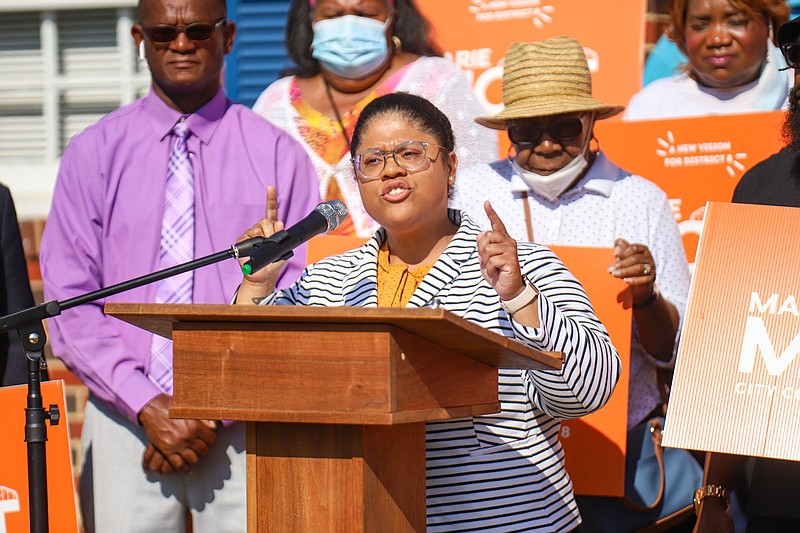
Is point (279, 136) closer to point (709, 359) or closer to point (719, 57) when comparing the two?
point (719, 57)

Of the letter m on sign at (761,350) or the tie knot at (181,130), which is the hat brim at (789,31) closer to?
the letter m on sign at (761,350)

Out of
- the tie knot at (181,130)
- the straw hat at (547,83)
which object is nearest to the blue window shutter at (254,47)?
the tie knot at (181,130)

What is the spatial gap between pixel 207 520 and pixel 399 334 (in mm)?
2004

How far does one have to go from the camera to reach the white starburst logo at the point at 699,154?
4.59 meters

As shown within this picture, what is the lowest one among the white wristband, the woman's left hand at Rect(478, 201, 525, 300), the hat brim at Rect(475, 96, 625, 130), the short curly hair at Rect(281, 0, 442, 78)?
the white wristband

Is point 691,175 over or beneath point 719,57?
beneath

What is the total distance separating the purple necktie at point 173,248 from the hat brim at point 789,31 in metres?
2.21

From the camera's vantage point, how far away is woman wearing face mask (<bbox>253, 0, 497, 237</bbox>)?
4.99 metres

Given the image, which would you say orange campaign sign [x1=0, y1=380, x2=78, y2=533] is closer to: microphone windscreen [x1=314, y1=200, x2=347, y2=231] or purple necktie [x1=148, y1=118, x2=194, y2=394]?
purple necktie [x1=148, y1=118, x2=194, y2=394]

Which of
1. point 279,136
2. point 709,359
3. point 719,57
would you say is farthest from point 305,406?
point 719,57

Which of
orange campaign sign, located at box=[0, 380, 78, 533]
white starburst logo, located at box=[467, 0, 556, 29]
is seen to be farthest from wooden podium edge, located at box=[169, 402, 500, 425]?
white starburst logo, located at box=[467, 0, 556, 29]

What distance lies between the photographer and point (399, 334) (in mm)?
2527

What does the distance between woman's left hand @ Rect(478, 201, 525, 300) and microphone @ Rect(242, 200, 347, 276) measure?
44 cm

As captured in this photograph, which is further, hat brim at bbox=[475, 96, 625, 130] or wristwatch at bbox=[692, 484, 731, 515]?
hat brim at bbox=[475, 96, 625, 130]
